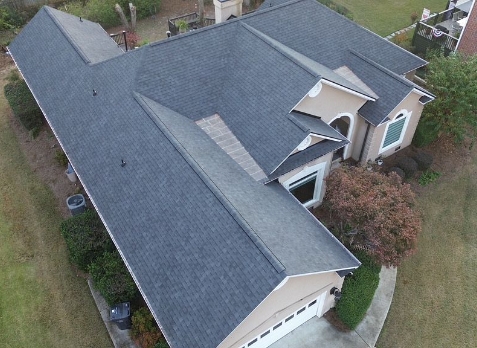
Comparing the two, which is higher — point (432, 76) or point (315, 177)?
point (432, 76)

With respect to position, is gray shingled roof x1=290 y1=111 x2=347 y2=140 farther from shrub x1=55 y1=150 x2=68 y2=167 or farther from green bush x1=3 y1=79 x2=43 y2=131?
green bush x1=3 y1=79 x2=43 y2=131

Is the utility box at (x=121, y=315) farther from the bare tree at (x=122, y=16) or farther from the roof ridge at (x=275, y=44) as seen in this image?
the bare tree at (x=122, y=16)

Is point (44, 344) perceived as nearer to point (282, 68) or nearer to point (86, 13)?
point (282, 68)

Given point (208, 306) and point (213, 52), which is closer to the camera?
point (208, 306)

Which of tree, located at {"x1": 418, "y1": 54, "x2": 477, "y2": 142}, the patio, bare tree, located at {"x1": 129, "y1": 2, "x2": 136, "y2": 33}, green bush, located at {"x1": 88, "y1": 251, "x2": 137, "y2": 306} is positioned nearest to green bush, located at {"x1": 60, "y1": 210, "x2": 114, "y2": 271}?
green bush, located at {"x1": 88, "y1": 251, "x2": 137, "y2": 306}

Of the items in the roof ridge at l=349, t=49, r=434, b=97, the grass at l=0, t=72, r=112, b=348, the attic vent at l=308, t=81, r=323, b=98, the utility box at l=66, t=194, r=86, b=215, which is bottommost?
the grass at l=0, t=72, r=112, b=348

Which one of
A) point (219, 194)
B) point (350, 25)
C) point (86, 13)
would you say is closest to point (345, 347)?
point (219, 194)

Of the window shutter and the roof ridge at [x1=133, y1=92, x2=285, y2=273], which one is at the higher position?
the roof ridge at [x1=133, y1=92, x2=285, y2=273]
